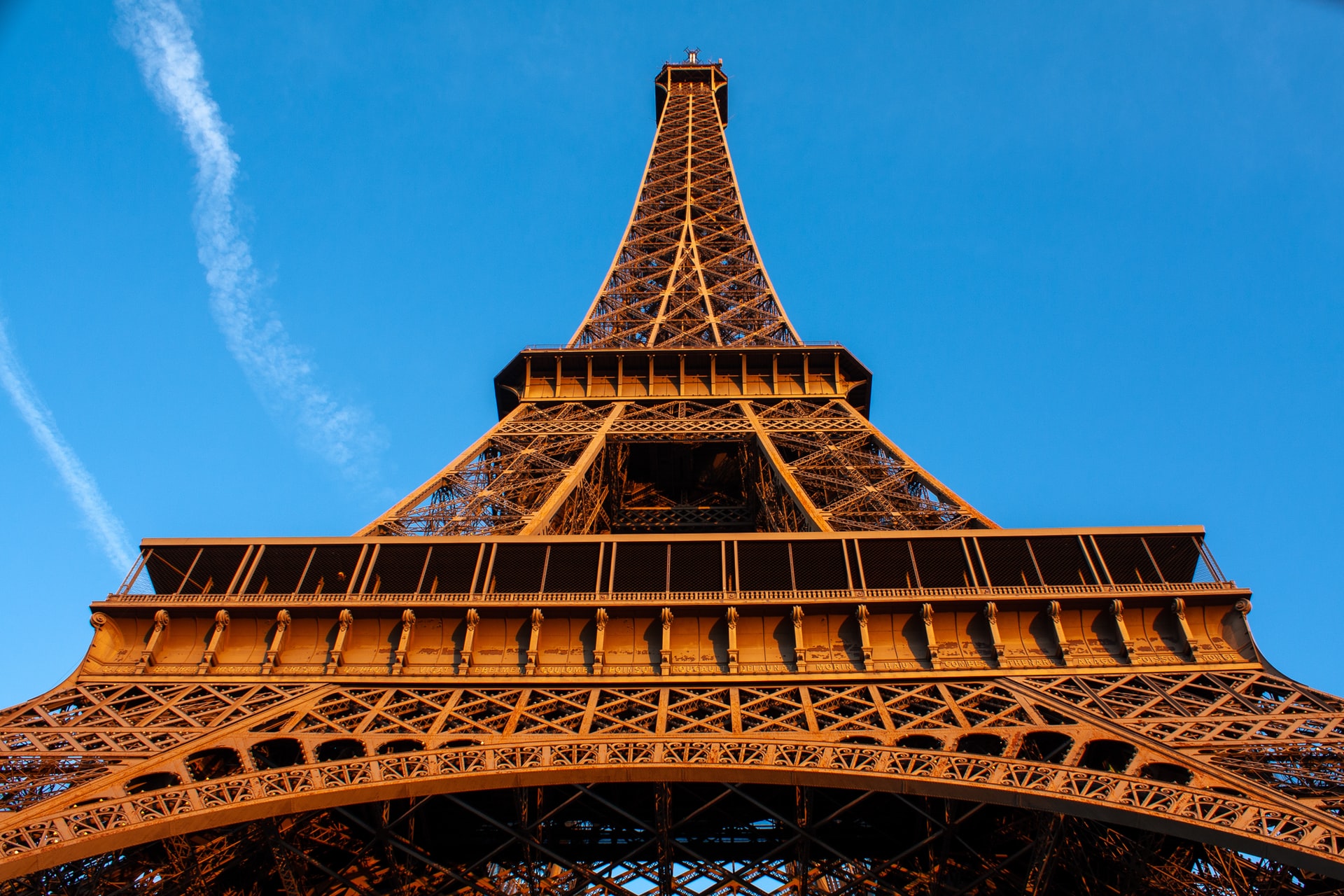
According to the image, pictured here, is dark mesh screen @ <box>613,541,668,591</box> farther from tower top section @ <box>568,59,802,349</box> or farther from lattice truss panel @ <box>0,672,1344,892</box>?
tower top section @ <box>568,59,802,349</box>

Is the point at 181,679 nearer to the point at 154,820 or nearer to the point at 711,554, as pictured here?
the point at 154,820

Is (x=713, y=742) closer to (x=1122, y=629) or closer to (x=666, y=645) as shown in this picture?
(x=666, y=645)

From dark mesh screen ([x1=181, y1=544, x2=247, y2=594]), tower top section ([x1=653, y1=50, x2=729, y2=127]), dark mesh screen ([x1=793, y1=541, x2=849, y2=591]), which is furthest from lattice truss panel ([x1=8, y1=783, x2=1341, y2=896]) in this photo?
tower top section ([x1=653, y1=50, x2=729, y2=127])

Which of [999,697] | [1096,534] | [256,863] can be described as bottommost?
[256,863]

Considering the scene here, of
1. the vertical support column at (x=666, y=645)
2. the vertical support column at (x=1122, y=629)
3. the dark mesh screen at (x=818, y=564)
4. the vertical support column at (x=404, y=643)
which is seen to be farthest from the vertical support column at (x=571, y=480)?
the vertical support column at (x=1122, y=629)

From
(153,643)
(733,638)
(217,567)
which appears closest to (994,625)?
(733,638)

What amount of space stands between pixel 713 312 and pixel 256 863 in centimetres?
2897

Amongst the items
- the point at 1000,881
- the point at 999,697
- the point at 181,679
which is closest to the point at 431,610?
the point at 181,679

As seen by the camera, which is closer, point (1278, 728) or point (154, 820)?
point (154, 820)

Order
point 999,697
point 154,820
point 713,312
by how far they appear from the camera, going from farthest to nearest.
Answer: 1. point 713,312
2. point 999,697
3. point 154,820

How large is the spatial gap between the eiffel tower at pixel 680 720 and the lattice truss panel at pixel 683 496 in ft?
1.38

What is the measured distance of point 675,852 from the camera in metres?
21.1

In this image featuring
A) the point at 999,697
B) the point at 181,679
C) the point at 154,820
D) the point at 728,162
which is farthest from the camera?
the point at 728,162

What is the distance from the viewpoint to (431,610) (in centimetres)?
1934
